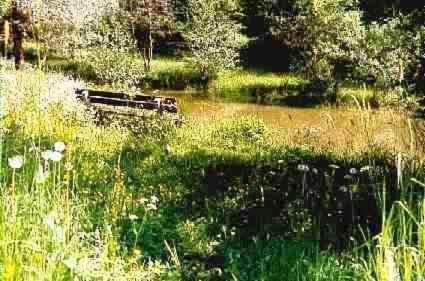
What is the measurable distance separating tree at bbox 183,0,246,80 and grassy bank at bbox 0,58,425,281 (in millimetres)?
16182

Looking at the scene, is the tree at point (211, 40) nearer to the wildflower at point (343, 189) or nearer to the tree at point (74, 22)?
the tree at point (74, 22)

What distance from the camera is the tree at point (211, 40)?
25.4 metres

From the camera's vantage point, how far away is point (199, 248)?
4609 millimetres

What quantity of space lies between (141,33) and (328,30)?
8.39m

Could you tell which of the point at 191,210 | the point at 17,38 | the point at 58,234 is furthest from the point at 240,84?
the point at 58,234

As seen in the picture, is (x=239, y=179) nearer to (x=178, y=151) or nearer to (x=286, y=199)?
(x=286, y=199)

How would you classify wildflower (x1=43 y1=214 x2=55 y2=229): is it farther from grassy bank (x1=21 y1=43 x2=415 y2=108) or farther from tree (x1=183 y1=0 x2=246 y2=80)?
tree (x1=183 y1=0 x2=246 y2=80)

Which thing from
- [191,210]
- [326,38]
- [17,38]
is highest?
[326,38]

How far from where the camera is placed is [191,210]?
5.57m

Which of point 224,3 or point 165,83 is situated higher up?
point 224,3

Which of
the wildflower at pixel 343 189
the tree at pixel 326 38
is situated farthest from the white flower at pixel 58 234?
the tree at pixel 326 38

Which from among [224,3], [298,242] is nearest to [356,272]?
[298,242]

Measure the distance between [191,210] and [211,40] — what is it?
20480mm

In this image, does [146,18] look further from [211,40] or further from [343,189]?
[343,189]
